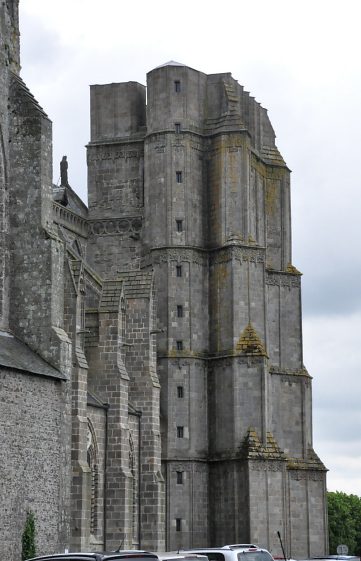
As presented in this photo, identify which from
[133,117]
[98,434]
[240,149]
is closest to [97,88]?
[133,117]

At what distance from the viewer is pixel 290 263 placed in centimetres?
7975

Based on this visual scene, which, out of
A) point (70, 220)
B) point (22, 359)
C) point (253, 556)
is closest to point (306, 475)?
point (70, 220)

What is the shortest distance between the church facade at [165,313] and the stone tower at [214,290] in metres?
0.09

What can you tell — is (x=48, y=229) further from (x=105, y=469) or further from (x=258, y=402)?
(x=258, y=402)

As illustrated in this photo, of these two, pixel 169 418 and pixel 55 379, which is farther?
pixel 169 418

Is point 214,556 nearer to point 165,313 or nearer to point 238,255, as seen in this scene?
point 165,313

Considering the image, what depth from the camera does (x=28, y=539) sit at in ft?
161

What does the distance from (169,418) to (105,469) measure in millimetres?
10694

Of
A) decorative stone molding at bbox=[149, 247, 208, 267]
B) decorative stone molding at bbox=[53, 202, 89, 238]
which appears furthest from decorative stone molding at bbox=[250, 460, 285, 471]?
decorative stone molding at bbox=[53, 202, 89, 238]

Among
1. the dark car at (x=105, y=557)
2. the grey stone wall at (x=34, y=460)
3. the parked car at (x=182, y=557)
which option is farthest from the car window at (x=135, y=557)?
the grey stone wall at (x=34, y=460)

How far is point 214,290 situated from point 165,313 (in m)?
3.08

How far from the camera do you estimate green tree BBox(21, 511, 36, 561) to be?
160ft

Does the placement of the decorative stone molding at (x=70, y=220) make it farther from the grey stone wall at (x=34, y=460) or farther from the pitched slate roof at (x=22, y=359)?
the grey stone wall at (x=34, y=460)

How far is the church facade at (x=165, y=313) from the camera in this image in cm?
5444
